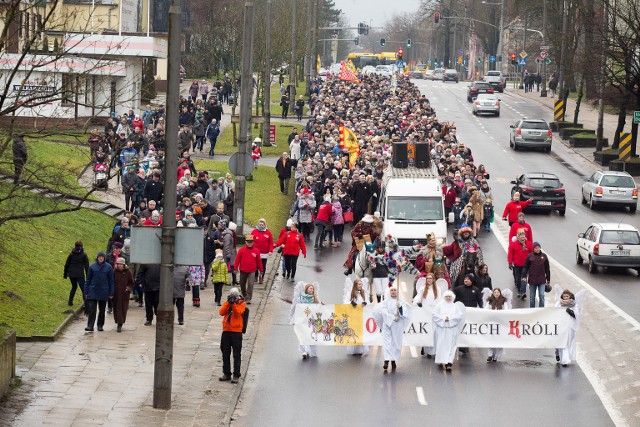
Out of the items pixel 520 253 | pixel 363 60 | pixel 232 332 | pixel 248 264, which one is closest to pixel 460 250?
pixel 520 253

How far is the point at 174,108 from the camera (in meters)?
17.9

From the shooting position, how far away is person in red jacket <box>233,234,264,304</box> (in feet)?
87.6

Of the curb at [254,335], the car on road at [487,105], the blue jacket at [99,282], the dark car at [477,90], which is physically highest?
the dark car at [477,90]

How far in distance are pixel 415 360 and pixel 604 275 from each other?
11.0 m

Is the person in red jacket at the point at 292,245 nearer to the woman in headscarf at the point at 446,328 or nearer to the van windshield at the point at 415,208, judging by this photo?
the van windshield at the point at 415,208

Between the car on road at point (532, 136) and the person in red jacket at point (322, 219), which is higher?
the car on road at point (532, 136)

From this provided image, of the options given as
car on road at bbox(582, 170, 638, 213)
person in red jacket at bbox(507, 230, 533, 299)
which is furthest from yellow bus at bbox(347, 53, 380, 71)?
person in red jacket at bbox(507, 230, 533, 299)

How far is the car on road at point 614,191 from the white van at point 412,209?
34.6 ft

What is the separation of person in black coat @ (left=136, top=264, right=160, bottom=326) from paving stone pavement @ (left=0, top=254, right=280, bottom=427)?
1.13 ft

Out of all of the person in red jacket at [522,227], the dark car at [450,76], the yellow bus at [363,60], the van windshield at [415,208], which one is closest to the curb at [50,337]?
the person in red jacket at [522,227]

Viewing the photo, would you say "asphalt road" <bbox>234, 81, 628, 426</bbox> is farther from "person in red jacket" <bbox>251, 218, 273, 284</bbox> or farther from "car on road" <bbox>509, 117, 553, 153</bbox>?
"car on road" <bbox>509, 117, 553, 153</bbox>

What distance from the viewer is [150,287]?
23.8m

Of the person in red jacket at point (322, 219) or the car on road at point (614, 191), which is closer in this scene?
the person in red jacket at point (322, 219)

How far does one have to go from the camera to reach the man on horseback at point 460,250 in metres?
25.2
